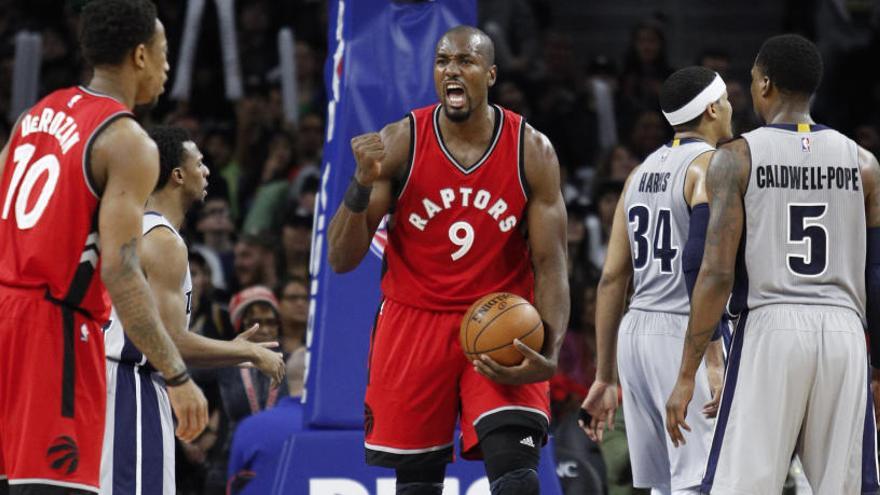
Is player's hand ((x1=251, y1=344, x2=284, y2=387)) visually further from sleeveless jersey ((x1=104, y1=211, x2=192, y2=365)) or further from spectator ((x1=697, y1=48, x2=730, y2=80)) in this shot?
spectator ((x1=697, y1=48, x2=730, y2=80))

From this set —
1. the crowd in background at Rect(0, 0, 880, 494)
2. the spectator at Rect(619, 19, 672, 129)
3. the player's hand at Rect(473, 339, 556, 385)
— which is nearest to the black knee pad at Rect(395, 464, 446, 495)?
the player's hand at Rect(473, 339, 556, 385)

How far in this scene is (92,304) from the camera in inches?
198

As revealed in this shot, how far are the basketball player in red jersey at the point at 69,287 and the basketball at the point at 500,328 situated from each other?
1.36 metres

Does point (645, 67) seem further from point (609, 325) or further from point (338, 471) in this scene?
point (338, 471)

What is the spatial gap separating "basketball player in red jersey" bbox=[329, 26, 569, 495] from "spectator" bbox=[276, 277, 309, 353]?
10.9ft

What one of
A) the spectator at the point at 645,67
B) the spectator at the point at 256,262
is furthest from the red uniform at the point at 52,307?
the spectator at the point at 645,67

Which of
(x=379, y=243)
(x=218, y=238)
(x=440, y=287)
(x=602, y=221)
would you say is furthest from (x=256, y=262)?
(x=440, y=287)

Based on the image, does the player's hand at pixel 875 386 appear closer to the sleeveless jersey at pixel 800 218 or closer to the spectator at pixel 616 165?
the sleeveless jersey at pixel 800 218

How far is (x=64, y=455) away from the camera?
485 cm

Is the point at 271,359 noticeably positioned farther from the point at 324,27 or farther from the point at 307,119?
the point at 324,27

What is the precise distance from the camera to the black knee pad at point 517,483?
5.84 meters

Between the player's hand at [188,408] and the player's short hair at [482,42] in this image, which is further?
the player's short hair at [482,42]

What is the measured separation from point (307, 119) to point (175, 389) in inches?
305

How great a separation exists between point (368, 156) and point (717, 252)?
134cm
